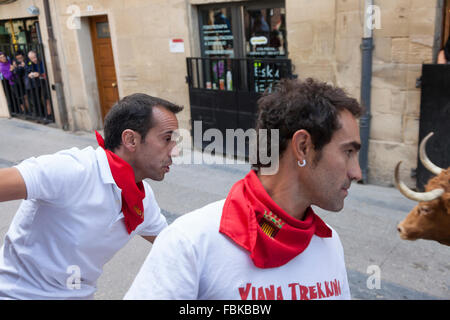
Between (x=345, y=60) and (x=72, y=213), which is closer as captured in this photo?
(x=72, y=213)

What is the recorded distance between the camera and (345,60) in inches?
254

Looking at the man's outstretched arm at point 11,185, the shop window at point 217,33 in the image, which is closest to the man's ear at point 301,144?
the man's outstretched arm at point 11,185

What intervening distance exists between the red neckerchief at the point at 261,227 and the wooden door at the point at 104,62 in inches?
376

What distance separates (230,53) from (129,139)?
230 inches

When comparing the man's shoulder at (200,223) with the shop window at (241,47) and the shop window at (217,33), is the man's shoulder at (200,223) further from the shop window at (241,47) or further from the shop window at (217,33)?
the shop window at (217,33)

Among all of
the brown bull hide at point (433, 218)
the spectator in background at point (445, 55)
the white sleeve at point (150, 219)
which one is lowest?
the brown bull hide at point (433, 218)

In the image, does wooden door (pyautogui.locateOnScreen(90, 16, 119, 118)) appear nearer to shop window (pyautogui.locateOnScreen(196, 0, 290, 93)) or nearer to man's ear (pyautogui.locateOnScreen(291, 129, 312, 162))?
shop window (pyautogui.locateOnScreen(196, 0, 290, 93))

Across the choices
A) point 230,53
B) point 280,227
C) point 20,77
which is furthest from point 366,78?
point 20,77

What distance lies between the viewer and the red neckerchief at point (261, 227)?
1.46 meters

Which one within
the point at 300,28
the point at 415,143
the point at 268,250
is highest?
the point at 300,28

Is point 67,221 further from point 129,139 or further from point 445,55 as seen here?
point 445,55
